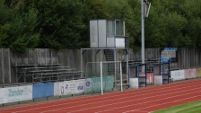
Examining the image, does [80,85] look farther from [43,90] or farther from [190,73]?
[190,73]

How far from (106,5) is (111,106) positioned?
25.0 metres

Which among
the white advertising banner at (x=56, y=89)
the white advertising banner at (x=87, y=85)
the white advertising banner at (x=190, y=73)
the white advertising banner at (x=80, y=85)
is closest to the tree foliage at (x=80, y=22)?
the white advertising banner at (x=80, y=85)

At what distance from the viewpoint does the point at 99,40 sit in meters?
39.8

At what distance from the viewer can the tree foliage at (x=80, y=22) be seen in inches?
1399

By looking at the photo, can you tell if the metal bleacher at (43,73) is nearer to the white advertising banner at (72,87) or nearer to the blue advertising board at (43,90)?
the white advertising banner at (72,87)

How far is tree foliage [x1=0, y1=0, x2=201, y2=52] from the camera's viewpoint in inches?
1399

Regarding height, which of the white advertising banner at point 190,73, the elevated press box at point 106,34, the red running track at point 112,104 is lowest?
the red running track at point 112,104

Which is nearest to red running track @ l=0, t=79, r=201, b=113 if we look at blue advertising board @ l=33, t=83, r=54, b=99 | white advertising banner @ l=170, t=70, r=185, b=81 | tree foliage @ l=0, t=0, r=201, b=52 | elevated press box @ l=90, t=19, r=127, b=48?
blue advertising board @ l=33, t=83, r=54, b=99

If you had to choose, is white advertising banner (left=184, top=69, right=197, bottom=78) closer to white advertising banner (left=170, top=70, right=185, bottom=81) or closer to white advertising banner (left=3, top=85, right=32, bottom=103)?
white advertising banner (left=170, top=70, right=185, bottom=81)

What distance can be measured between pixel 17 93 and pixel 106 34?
14.4 metres

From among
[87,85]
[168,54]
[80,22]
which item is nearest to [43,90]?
[87,85]

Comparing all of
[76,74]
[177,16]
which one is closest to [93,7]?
[76,74]

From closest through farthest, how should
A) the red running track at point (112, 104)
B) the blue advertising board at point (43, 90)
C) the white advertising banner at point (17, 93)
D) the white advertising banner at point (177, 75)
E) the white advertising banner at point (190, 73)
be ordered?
the red running track at point (112, 104) → the white advertising banner at point (17, 93) → the blue advertising board at point (43, 90) → the white advertising banner at point (177, 75) → the white advertising banner at point (190, 73)

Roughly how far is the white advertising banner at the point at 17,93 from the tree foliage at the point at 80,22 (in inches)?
296
